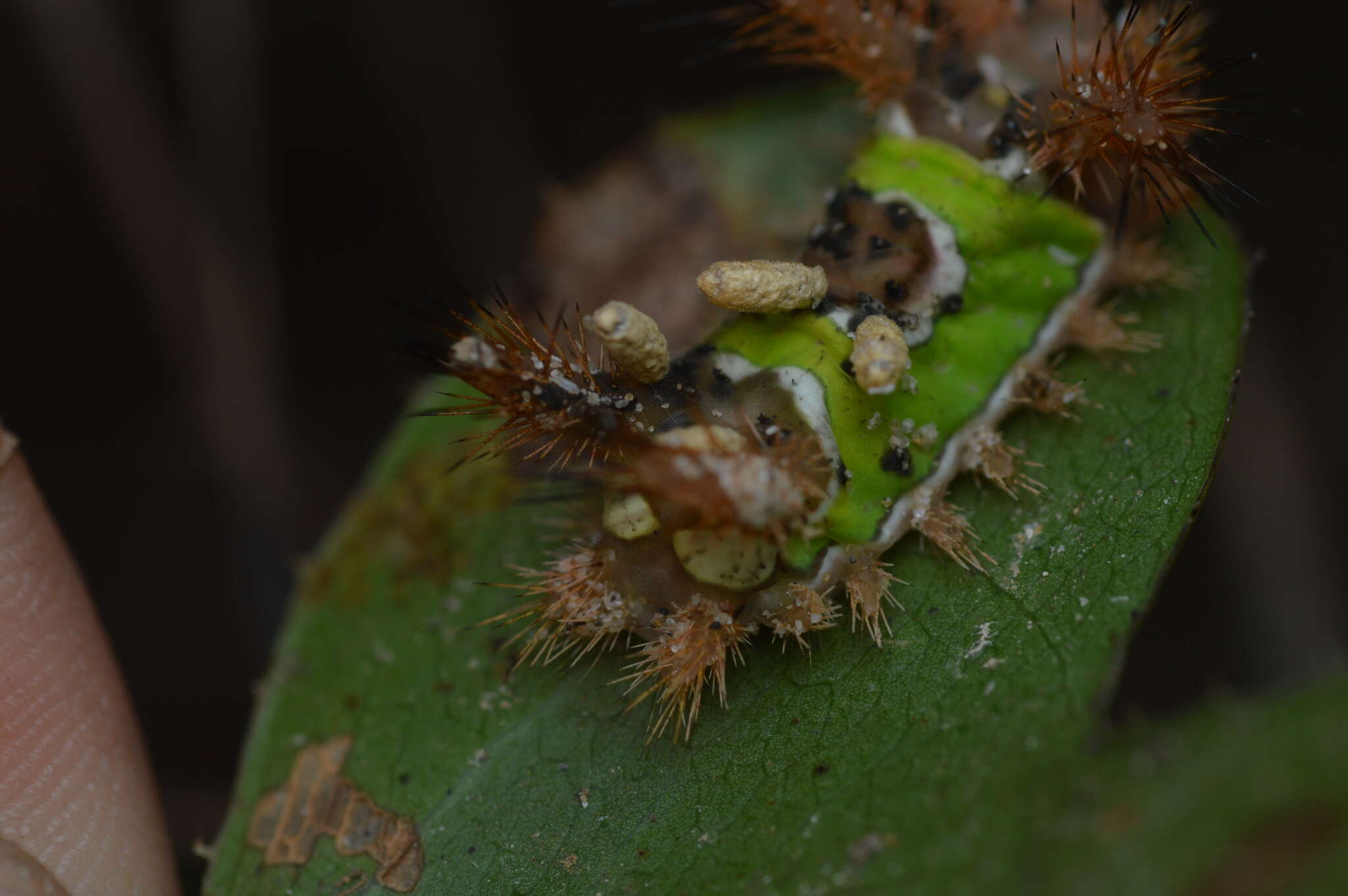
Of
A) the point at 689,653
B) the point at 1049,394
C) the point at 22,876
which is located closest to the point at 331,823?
the point at 22,876

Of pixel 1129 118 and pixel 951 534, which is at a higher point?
pixel 1129 118

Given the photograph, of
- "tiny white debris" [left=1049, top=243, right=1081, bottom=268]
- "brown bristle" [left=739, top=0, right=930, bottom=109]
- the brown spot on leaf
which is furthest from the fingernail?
"tiny white debris" [left=1049, top=243, right=1081, bottom=268]

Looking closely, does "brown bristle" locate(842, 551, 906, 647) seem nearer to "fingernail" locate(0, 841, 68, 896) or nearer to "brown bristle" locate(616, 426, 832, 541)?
"brown bristle" locate(616, 426, 832, 541)

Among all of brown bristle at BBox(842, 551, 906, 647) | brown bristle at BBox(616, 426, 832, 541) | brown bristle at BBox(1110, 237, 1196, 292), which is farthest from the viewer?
brown bristle at BBox(1110, 237, 1196, 292)

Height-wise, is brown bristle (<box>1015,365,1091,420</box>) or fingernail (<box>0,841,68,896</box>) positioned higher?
brown bristle (<box>1015,365,1091,420</box>)

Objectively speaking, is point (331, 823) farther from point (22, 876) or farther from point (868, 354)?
point (868, 354)

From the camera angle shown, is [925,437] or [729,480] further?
[925,437]

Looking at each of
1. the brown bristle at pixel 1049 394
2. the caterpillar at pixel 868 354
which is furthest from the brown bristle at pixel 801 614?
the brown bristle at pixel 1049 394

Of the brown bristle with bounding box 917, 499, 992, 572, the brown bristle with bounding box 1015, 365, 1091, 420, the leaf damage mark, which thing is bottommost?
the leaf damage mark

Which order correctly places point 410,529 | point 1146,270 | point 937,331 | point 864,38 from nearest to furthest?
point 937,331, point 1146,270, point 864,38, point 410,529
